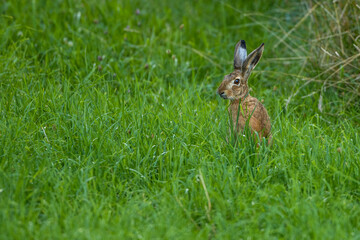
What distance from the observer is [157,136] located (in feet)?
14.0

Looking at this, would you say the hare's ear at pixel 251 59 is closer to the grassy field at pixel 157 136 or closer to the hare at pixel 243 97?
the hare at pixel 243 97

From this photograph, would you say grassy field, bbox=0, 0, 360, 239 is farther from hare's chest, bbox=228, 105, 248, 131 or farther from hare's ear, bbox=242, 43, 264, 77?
hare's ear, bbox=242, 43, 264, 77

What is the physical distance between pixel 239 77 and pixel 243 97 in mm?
176

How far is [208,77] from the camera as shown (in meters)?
5.73

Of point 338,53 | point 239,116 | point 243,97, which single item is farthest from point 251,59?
point 338,53

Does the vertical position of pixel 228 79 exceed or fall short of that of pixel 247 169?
it exceeds it

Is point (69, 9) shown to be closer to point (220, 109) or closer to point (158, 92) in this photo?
point (158, 92)

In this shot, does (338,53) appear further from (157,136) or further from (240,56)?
(157,136)

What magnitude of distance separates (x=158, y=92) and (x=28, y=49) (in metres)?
1.62

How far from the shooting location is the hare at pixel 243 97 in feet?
14.5

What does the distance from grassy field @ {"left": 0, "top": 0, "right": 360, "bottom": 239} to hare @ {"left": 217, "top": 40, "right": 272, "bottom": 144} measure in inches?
5.2

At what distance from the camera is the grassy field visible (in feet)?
10.6

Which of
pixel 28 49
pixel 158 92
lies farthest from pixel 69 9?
pixel 158 92

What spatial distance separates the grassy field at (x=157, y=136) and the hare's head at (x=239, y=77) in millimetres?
220
